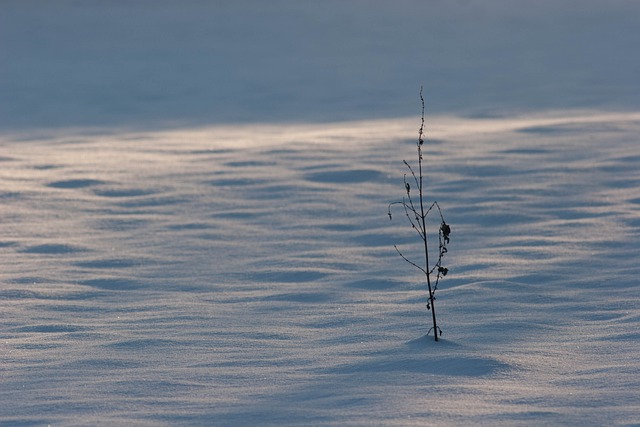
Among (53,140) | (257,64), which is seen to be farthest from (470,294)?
(257,64)

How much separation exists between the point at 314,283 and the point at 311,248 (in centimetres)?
93

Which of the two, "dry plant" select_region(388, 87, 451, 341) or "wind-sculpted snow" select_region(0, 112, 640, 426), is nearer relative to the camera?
"wind-sculpted snow" select_region(0, 112, 640, 426)

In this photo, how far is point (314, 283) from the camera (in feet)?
19.1

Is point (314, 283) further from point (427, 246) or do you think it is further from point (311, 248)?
point (427, 246)

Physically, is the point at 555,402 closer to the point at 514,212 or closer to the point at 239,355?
the point at 239,355

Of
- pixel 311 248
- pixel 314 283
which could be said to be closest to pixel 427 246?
pixel 311 248

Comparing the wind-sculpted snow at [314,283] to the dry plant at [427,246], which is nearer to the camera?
the wind-sculpted snow at [314,283]

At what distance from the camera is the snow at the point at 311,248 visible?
12.1ft

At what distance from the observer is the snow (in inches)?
146

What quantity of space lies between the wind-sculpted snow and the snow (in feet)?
0.07

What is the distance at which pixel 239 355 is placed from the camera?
4.30 m

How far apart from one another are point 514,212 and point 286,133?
4.72 metres

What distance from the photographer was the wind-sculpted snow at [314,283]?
11.9ft

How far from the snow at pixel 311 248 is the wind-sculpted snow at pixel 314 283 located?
0.02 metres
